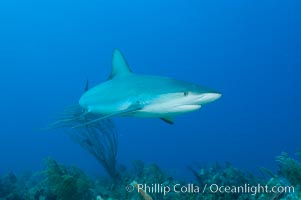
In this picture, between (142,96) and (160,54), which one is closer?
(142,96)

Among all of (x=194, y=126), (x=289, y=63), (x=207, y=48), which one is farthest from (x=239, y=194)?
(x=207, y=48)

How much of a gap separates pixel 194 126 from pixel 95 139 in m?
119

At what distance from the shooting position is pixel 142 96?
5.45 metres

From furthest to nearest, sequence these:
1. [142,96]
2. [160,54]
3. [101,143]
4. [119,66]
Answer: [160,54] → [101,143] → [119,66] → [142,96]

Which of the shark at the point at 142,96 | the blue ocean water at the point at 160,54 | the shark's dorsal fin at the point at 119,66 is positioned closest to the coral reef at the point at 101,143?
the shark at the point at 142,96

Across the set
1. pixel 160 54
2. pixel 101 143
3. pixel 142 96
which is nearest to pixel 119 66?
pixel 142 96

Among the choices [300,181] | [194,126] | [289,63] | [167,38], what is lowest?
[300,181]

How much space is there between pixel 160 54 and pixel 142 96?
15916 centimetres

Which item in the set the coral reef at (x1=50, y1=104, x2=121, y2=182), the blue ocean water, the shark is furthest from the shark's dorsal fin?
the blue ocean water

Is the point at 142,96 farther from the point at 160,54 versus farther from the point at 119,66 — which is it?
the point at 160,54

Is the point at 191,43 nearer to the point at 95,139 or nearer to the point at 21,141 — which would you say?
the point at 21,141

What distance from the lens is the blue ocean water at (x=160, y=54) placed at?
5089 inches

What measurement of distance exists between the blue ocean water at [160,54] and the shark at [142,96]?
10420cm

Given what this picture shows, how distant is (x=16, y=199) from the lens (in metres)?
6.04
